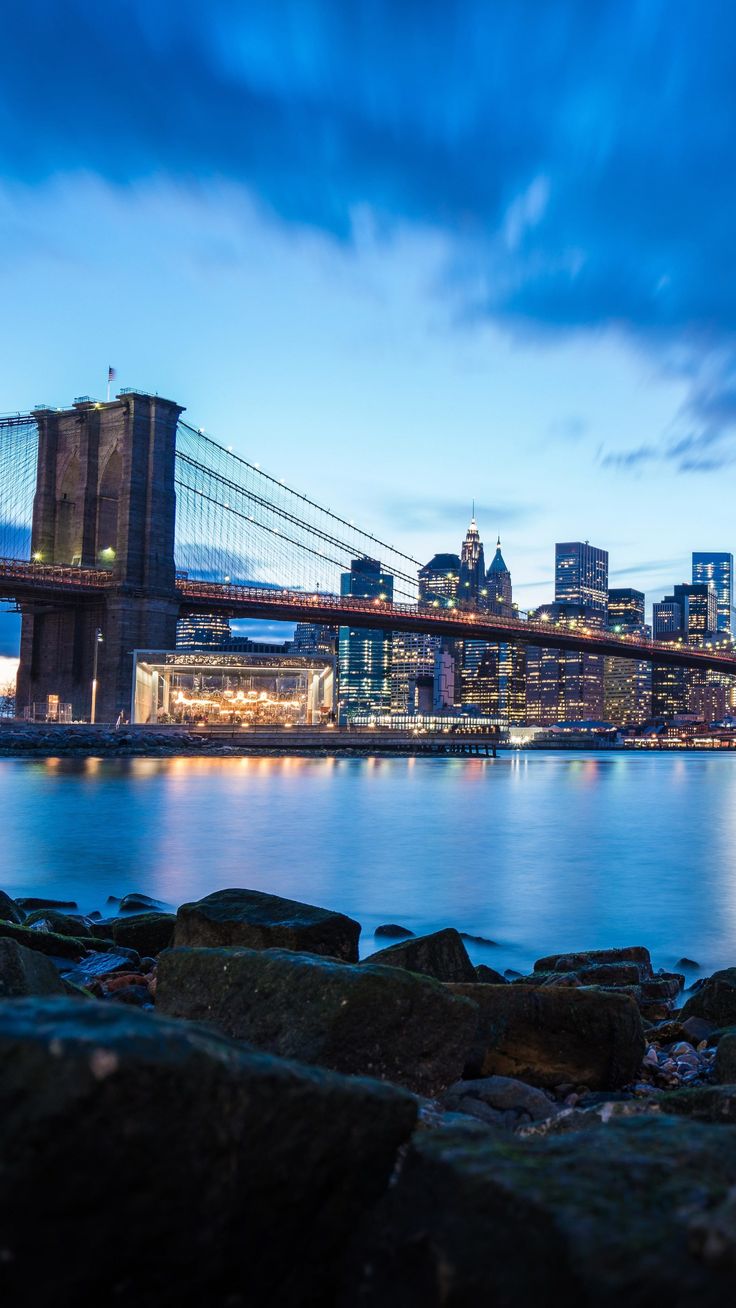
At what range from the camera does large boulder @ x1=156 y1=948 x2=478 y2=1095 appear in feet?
12.9

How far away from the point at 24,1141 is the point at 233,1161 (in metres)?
0.47

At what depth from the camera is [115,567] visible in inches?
2345

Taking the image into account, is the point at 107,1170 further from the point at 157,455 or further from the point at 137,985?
the point at 157,455

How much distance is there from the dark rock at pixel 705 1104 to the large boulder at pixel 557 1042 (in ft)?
5.01

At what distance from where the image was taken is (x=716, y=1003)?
7.17m

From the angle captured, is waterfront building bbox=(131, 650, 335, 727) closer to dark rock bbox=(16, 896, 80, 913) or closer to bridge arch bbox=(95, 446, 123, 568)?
bridge arch bbox=(95, 446, 123, 568)

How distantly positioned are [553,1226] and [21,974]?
10.9 ft

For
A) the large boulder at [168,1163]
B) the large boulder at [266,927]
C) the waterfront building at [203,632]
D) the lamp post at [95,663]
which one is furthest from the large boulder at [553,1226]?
the waterfront building at [203,632]

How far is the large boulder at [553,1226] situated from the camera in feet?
5.78

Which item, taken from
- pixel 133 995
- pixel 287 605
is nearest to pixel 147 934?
pixel 133 995

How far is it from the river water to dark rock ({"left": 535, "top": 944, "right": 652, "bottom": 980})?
1.39 m

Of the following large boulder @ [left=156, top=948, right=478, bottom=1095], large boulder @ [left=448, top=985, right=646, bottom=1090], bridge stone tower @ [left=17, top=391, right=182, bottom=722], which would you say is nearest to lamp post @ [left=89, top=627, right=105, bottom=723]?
bridge stone tower @ [left=17, top=391, right=182, bottom=722]

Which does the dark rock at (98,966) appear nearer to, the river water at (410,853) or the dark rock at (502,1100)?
the dark rock at (502,1100)

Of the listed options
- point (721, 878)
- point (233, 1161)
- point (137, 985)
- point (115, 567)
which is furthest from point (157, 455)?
point (233, 1161)
